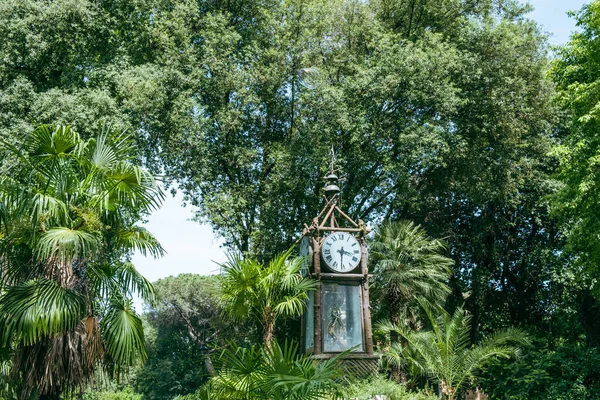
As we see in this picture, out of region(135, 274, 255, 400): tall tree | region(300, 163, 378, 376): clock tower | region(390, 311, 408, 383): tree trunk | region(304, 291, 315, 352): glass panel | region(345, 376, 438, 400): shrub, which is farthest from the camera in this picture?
region(135, 274, 255, 400): tall tree

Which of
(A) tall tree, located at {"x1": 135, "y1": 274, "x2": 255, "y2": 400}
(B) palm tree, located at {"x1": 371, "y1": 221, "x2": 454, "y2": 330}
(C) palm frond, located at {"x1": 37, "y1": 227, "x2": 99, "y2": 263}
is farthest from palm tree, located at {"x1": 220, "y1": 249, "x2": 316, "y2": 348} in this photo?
(A) tall tree, located at {"x1": 135, "y1": 274, "x2": 255, "y2": 400}

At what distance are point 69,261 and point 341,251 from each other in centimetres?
483

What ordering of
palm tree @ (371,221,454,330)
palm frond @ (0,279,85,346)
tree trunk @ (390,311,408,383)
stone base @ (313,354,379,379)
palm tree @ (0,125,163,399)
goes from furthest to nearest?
palm tree @ (371,221,454,330) < tree trunk @ (390,311,408,383) < stone base @ (313,354,379,379) < palm tree @ (0,125,163,399) < palm frond @ (0,279,85,346)

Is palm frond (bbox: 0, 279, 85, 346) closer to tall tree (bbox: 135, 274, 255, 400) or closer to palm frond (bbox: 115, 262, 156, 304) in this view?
palm frond (bbox: 115, 262, 156, 304)

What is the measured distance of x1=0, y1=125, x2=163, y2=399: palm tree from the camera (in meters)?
8.11

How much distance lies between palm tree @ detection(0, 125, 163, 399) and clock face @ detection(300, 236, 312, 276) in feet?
9.12

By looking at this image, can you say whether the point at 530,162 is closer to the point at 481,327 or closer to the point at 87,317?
the point at 481,327

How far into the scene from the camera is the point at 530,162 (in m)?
19.4

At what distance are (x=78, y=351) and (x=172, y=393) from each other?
1327 inches

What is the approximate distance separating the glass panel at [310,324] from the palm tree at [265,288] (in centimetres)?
47

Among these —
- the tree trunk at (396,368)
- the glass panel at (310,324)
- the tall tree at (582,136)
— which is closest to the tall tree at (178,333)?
the tree trunk at (396,368)

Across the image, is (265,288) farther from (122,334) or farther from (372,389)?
(122,334)

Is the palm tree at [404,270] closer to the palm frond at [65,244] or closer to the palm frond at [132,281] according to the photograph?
the palm frond at [132,281]

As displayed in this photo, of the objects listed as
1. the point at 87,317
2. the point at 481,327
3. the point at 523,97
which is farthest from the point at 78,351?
the point at 481,327
